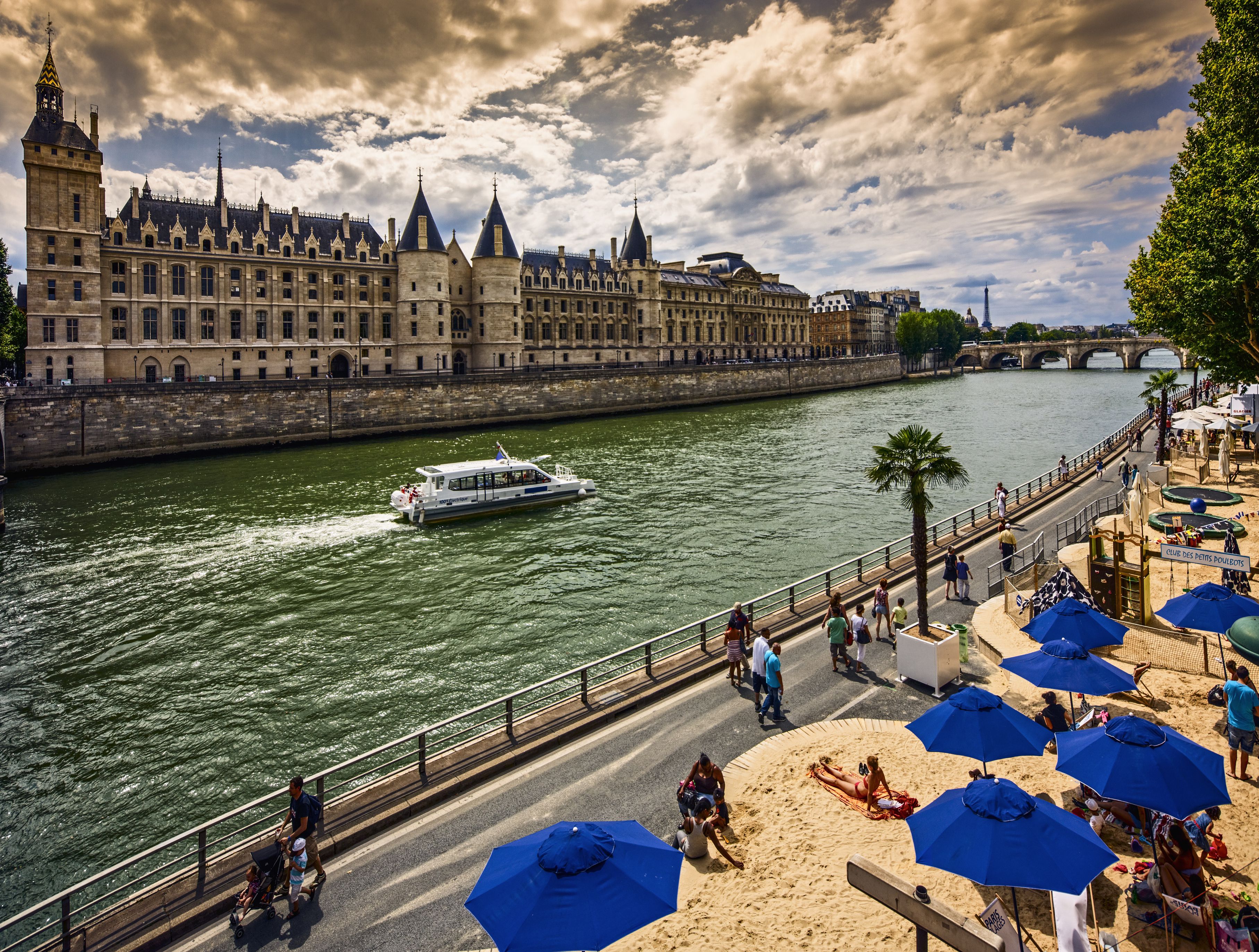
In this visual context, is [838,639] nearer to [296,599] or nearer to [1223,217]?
[296,599]

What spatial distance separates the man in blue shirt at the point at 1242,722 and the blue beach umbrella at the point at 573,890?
9.82 meters

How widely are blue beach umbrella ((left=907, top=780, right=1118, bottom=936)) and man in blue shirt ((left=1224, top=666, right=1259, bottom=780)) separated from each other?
5973 mm

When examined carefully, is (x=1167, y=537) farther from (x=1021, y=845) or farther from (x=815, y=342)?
(x=815, y=342)

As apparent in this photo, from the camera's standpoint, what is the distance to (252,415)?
59.6 m

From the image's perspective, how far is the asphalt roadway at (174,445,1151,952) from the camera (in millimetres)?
8906

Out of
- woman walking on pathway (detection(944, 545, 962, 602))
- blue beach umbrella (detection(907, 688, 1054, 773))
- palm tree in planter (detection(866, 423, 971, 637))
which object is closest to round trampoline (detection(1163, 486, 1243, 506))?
woman walking on pathway (detection(944, 545, 962, 602))

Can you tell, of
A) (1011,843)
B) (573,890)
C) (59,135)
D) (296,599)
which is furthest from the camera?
(59,135)

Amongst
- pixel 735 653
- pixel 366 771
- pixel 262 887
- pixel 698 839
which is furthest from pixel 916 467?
pixel 262 887

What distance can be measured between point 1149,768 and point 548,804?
8079mm

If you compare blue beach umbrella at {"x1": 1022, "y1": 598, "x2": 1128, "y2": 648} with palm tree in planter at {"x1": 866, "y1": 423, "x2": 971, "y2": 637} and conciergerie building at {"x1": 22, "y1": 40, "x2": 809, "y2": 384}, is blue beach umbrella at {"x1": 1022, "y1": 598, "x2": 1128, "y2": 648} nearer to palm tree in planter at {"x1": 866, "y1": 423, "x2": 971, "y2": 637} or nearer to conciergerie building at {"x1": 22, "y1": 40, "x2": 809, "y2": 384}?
palm tree in planter at {"x1": 866, "y1": 423, "x2": 971, "y2": 637}

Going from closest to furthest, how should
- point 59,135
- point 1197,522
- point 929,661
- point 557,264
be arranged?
point 929,661
point 1197,522
point 59,135
point 557,264

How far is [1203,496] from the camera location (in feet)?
95.2

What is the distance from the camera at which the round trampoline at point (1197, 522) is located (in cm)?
2270

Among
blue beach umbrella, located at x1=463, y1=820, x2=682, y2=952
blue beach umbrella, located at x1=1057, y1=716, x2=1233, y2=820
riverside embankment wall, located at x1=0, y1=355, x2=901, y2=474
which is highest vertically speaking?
riverside embankment wall, located at x1=0, y1=355, x2=901, y2=474
